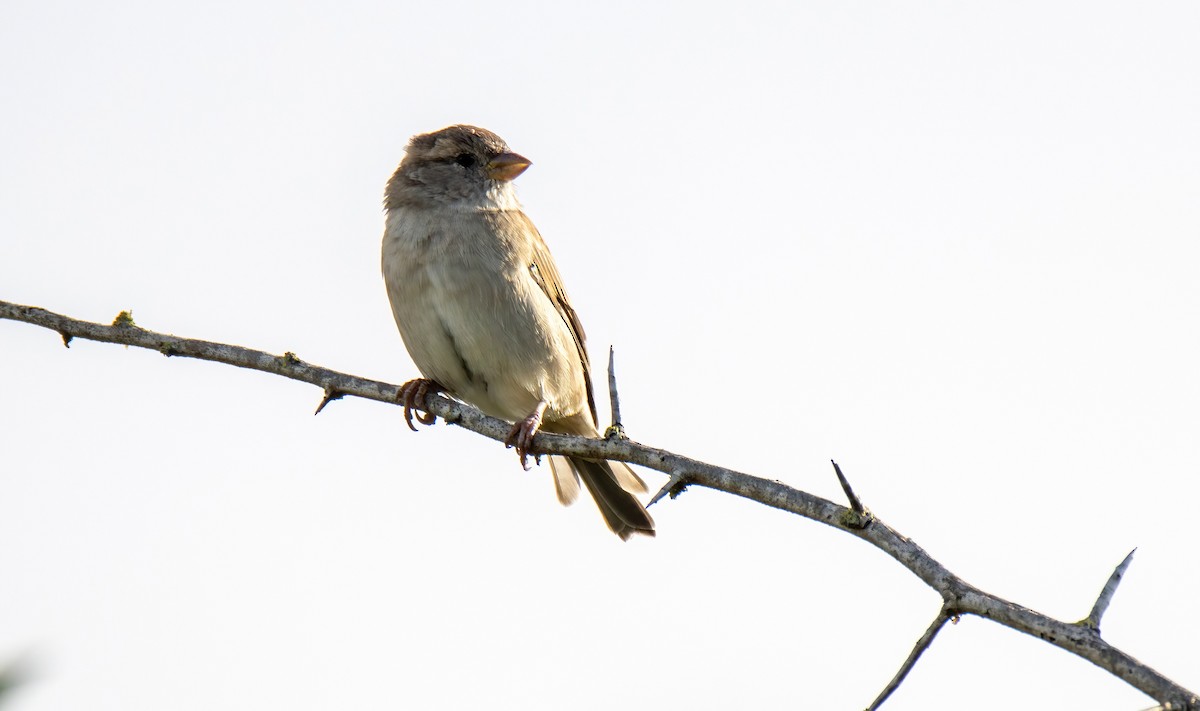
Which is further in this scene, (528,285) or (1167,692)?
(528,285)

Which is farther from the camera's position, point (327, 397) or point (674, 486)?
point (327, 397)

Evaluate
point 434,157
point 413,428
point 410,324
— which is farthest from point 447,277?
point 434,157

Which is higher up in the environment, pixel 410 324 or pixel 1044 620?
pixel 410 324

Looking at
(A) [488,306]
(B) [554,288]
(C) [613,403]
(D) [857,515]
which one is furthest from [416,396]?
(D) [857,515]

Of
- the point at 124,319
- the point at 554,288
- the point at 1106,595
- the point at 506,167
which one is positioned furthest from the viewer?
the point at 506,167

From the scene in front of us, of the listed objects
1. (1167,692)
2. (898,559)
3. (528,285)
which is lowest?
(1167,692)

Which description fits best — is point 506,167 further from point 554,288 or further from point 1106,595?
point 1106,595

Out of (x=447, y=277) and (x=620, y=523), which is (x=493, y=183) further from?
(x=620, y=523)

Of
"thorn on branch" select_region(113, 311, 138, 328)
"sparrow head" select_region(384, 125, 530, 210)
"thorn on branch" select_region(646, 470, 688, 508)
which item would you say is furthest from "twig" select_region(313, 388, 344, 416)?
"sparrow head" select_region(384, 125, 530, 210)
